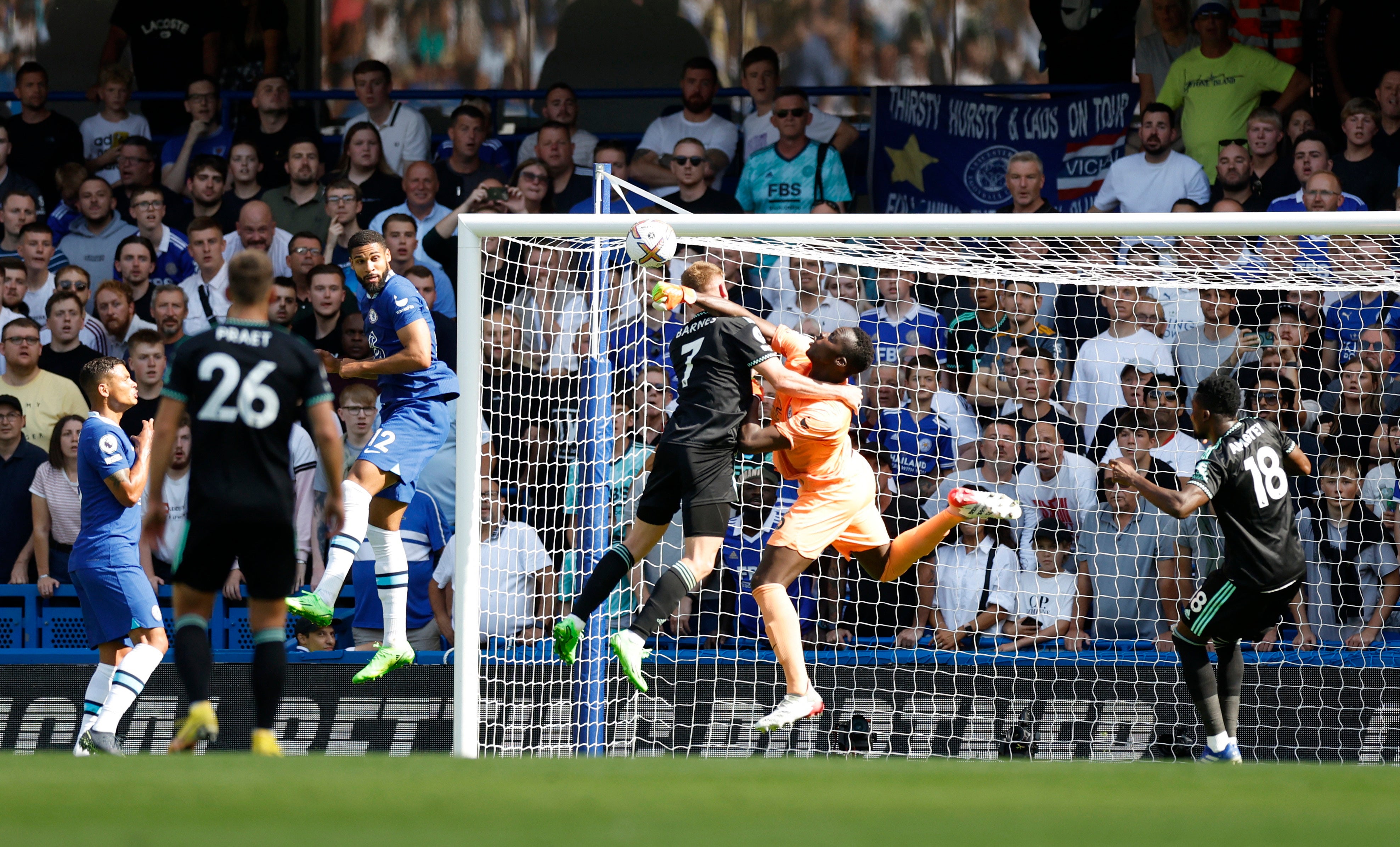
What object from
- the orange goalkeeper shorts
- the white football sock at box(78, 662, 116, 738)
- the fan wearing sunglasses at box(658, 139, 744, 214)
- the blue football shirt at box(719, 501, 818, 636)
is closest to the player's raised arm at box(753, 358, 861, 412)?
the orange goalkeeper shorts

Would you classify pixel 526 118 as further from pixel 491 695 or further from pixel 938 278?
pixel 491 695

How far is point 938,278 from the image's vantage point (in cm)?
1016

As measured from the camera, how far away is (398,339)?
24.6 feet

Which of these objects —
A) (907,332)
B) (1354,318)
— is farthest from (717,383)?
(1354,318)

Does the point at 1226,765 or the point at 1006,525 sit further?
the point at 1006,525

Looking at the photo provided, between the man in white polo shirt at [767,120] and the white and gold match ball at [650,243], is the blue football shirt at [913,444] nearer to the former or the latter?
the white and gold match ball at [650,243]

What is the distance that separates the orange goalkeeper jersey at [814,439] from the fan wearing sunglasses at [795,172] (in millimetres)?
3382

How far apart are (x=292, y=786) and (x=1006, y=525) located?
5.48 metres

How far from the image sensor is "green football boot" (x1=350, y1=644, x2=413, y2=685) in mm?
7242

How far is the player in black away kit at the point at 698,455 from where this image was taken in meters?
7.45

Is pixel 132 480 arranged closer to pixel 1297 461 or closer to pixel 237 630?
pixel 237 630

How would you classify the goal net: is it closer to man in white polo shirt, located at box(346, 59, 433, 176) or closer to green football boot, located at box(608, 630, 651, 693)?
green football boot, located at box(608, 630, 651, 693)

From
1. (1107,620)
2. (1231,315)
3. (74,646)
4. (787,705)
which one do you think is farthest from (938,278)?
(74,646)

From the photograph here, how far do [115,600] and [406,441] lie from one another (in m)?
2.11
